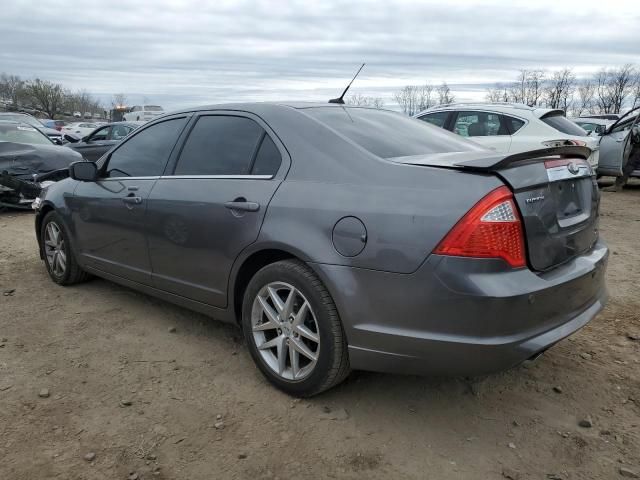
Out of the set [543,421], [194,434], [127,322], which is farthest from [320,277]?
[127,322]

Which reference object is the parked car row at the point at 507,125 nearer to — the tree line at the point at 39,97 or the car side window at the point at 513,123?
the car side window at the point at 513,123

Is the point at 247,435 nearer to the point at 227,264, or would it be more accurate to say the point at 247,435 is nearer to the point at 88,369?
the point at 227,264

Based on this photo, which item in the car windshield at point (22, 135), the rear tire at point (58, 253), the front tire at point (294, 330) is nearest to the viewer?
the front tire at point (294, 330)

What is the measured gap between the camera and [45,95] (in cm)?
6894

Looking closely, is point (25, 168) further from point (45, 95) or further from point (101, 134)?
point (45, 95)

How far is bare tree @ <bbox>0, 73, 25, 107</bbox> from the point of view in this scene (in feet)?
232

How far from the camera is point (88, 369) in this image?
10.9 ft

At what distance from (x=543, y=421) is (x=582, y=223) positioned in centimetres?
101

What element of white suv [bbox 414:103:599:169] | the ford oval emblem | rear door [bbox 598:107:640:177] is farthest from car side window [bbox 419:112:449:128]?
the ford oval emblem

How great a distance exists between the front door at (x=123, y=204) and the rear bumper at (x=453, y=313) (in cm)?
171

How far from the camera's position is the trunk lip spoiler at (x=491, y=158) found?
2408 millimetres

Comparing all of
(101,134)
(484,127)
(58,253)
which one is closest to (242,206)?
(58,253)

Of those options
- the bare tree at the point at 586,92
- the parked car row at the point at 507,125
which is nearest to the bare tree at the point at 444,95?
the bare tree at the point at 586,92

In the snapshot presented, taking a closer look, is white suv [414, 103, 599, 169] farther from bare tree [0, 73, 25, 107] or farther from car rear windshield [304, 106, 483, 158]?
bare tree [0, 73, 25, 107]
